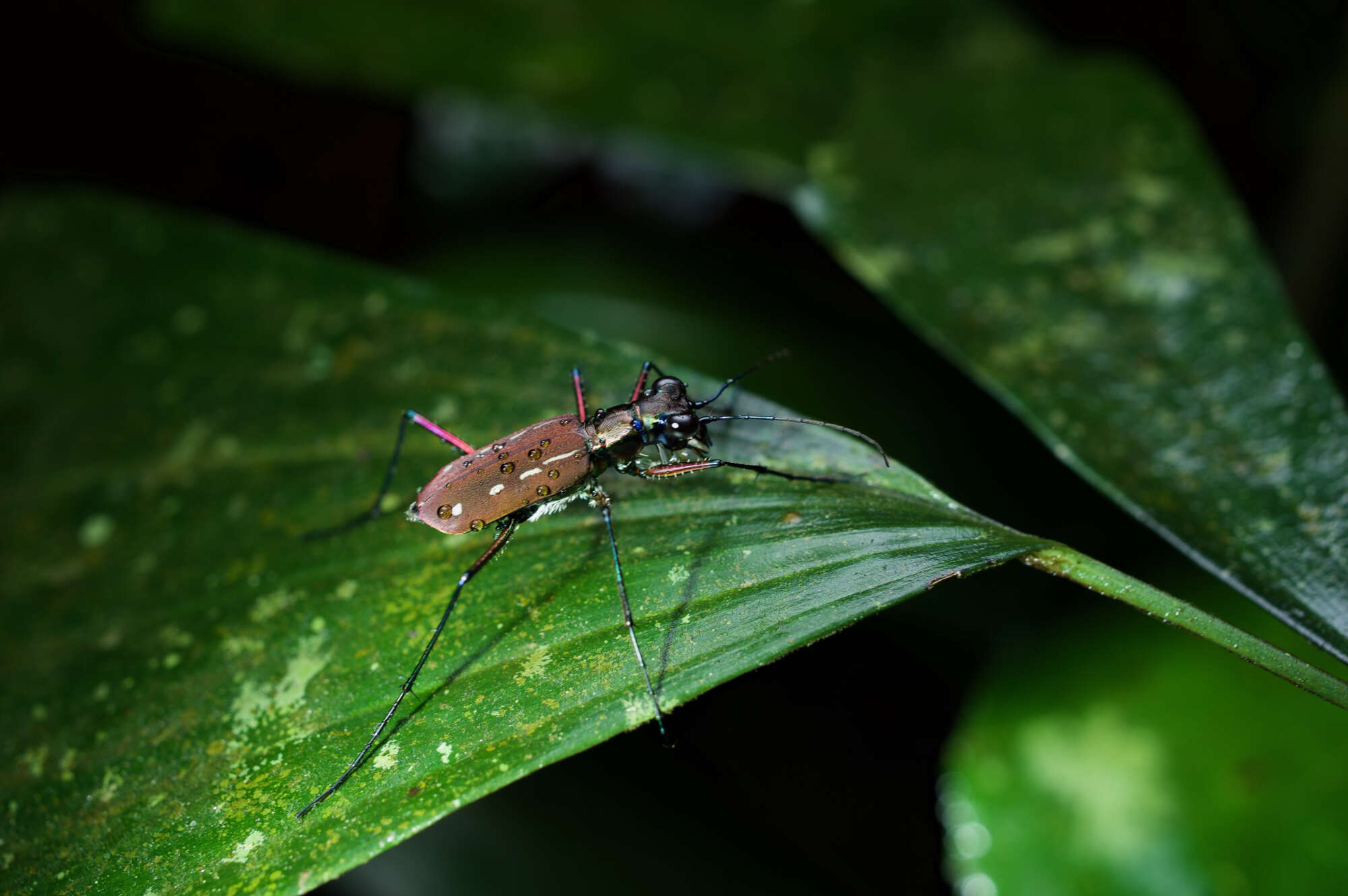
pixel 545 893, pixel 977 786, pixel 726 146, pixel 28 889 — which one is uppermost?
pixel 726 146

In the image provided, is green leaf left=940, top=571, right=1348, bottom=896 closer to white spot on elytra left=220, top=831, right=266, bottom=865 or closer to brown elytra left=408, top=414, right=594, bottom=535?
brown elytra left=408, top=414, right=594, bottom=535

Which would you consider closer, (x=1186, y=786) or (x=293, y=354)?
(x=1186, y=786)

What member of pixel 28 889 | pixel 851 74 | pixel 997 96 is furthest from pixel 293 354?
pixel 997 96

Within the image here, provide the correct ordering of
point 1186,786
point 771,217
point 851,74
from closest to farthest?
1. point 1186,786
2. point 851,74
3. point 771,217

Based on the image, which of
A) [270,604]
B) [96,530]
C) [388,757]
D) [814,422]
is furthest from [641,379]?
[96,530]

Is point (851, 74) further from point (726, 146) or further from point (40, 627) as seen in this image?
point (40, 627)

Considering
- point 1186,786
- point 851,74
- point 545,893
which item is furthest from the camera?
point 851,74

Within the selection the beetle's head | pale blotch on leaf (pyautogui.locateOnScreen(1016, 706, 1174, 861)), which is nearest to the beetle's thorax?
the beetle's head

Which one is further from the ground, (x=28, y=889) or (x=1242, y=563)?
(x=1242, y=563)
